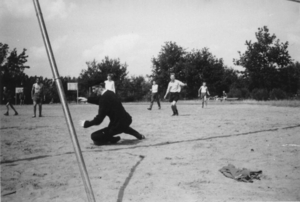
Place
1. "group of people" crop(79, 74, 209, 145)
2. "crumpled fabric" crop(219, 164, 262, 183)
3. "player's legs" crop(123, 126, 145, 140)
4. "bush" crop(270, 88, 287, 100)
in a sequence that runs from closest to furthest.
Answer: "crumpled fabric" crop(219, 164, 262, 183) → "group of people" crop(79, 74, 209, 145) → "player's legs" crop(123, 126, 145, 140) → "bush" crop(270, 88, 287, 100)

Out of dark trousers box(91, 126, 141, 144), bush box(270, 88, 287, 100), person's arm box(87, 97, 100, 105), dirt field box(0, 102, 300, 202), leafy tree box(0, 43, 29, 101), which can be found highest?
leafy tree box(0, 43, 29, 101)

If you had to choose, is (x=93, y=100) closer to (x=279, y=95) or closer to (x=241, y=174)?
(x=241, y=174)

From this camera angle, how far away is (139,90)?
41.5 m

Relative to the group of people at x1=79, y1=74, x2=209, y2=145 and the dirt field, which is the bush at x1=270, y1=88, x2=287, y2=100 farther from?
the group of people at x1=79, y1=74, x2=209, y2=145

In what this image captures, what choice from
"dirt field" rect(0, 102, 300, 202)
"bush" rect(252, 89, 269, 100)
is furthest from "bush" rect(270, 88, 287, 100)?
"dirt field" rect(0, 102, 300, 202)

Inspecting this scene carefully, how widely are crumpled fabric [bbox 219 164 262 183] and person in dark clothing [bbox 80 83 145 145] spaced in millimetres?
2506

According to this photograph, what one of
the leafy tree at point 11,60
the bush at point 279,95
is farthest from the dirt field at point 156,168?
the bush at point 279,95

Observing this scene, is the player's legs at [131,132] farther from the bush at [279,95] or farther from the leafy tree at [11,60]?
the bush at [279,95]

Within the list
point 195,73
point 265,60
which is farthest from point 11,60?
point 195,73

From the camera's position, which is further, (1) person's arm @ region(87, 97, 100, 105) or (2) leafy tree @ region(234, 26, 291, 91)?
(2) leafy tree @ region(234, 26, 291, 91)

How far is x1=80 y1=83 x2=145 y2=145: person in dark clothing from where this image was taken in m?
5.33

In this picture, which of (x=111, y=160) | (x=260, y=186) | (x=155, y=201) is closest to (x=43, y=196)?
(x=155, y=201)

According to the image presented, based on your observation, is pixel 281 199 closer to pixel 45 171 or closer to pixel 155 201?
pixel 155 201

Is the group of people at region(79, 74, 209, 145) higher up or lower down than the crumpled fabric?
higher up
